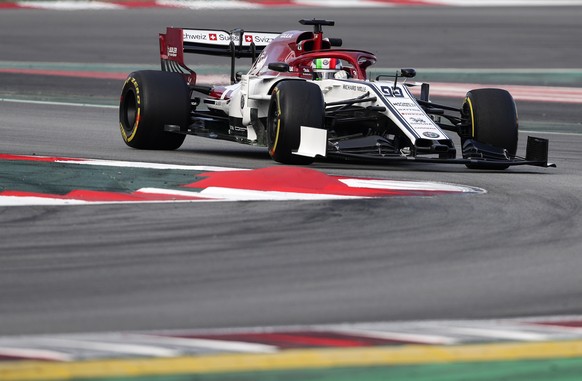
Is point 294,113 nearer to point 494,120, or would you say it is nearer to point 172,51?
point 494,120

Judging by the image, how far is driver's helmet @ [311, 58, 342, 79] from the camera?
11741mm

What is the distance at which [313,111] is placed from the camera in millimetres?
10641

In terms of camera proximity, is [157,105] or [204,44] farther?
[204,44]

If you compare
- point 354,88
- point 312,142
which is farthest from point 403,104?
point 312,142

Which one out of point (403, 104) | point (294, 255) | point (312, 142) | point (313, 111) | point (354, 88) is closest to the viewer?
point (294, 255)

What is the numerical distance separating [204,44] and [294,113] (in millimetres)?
3059

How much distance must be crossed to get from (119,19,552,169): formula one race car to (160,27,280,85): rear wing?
0.03ft

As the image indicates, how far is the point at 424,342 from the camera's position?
5.02 m

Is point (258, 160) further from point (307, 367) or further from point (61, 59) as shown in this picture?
point (61, 59)

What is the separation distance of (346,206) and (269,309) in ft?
9.21

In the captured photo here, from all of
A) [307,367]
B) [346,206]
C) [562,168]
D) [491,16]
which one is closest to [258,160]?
[562,168]

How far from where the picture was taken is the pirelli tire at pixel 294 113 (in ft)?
34.9

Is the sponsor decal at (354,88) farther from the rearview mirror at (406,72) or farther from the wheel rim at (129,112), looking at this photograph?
the wheel rim at (129,112)

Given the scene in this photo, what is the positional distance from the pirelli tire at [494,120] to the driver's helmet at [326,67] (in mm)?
1229
